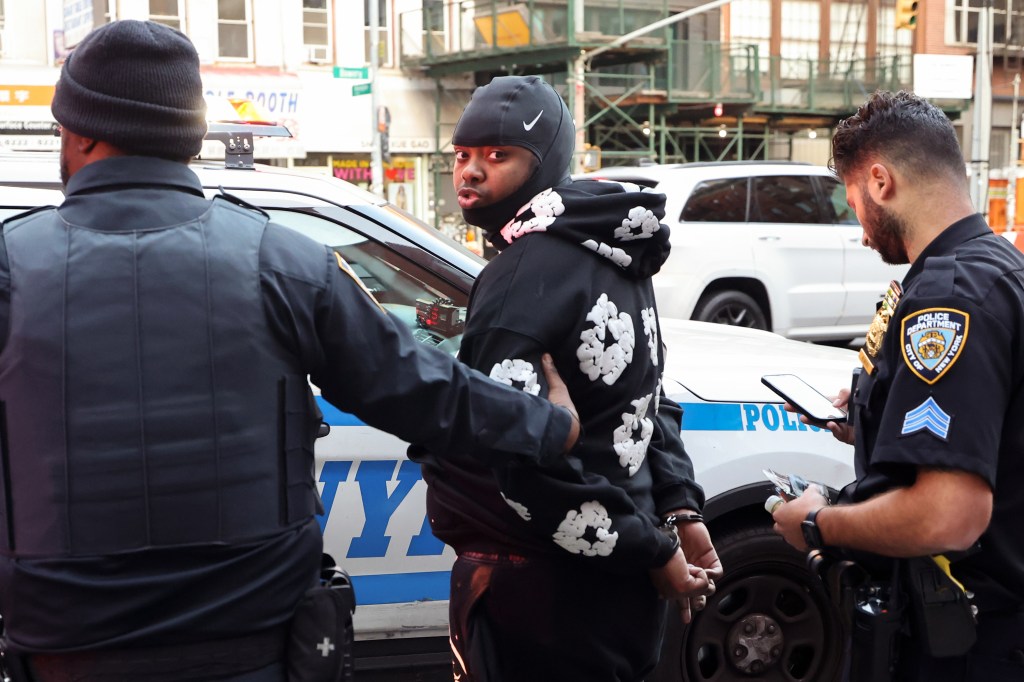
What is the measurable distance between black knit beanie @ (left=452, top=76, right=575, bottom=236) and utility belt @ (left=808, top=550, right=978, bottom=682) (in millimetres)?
1025

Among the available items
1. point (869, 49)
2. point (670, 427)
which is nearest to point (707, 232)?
point (670, 427)

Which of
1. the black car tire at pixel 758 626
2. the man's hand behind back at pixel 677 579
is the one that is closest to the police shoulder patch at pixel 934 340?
the man's hand behind back at pixel 677 579

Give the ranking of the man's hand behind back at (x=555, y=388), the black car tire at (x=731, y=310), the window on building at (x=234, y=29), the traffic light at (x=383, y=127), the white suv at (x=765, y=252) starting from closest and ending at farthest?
the man's hand behind back at (x=555, y=388) < the white suv at (x=765, y=252) < the black car tire at (x=731, y=310) < the traffic light at (x=383, y=127) < the window on building at (x=234, y=29)

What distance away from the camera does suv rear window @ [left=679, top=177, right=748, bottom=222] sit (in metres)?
11.1

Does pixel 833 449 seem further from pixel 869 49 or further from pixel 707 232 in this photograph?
pixel 869 49

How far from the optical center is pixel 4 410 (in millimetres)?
1911

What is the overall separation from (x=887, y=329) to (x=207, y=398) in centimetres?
131

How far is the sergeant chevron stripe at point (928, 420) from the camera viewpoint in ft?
7.03

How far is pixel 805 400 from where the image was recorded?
2.88 meters

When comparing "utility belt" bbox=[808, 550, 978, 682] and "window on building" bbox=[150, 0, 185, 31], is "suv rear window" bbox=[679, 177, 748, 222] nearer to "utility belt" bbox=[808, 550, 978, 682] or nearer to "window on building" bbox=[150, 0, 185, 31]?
"utility belt" bbox=[808, 550, 978, 682]

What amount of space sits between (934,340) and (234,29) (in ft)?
84.9

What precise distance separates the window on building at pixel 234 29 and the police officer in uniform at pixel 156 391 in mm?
25357

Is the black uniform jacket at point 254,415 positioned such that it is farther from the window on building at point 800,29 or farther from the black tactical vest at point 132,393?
the window on building at point 800,29

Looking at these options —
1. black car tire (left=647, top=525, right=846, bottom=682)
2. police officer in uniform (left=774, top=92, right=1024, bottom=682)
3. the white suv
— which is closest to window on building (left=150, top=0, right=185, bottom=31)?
the white suv
